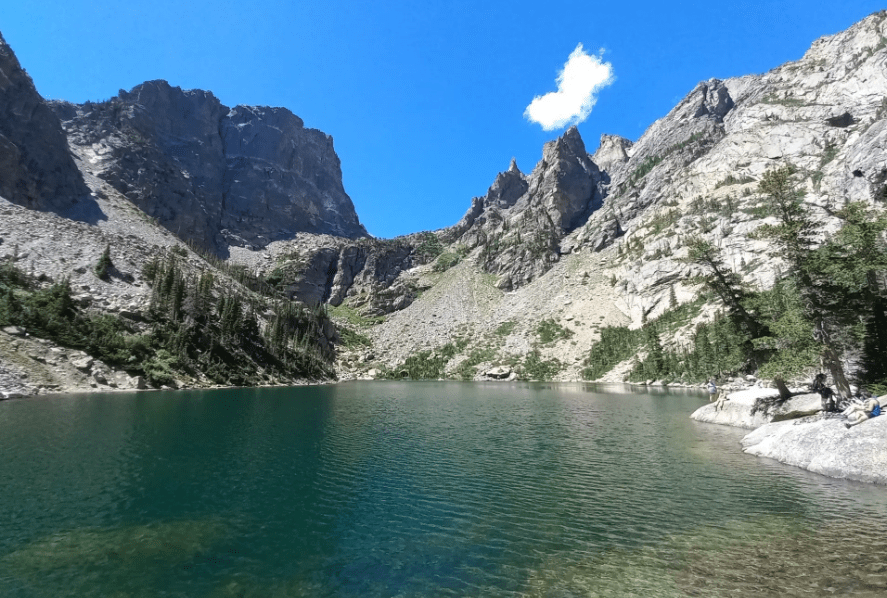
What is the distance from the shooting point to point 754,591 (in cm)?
1172

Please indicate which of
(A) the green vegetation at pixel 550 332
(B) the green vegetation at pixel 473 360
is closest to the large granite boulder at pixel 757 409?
(B) the green vegetation at pixel 473 360

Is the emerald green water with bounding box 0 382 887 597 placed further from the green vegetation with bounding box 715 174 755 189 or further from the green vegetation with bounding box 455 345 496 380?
the green vegetation with bounding box 715 174 755 189

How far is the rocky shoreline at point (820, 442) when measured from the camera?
2232 cm

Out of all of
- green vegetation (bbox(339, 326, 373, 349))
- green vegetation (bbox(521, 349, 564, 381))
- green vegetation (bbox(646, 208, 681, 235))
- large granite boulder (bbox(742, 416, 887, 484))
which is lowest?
large granite boulder (bbox(742, 416, 887, 484))

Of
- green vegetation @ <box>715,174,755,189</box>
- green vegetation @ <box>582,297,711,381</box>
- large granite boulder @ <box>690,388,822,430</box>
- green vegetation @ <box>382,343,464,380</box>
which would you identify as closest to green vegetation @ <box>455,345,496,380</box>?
green vegetation @ <box>382,343,464,380</box>

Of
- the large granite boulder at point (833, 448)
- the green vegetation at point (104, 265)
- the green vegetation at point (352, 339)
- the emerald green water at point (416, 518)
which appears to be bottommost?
the emerald green water at point (416, 518)

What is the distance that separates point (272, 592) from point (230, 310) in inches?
4247

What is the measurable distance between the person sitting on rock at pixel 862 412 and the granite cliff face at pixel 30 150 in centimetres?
18454

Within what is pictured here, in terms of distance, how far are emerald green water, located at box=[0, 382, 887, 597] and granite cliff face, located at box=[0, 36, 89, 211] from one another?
465 feet

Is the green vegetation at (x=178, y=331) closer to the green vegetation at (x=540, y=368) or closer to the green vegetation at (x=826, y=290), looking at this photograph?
the green vegetation at (x=540, y=368)

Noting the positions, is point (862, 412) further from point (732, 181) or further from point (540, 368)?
point (732, 181)

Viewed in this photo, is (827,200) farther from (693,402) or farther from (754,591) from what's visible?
(754,591)

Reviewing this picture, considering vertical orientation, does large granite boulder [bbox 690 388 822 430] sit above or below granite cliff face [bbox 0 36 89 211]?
below

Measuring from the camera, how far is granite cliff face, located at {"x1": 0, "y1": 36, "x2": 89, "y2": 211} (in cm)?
12875
